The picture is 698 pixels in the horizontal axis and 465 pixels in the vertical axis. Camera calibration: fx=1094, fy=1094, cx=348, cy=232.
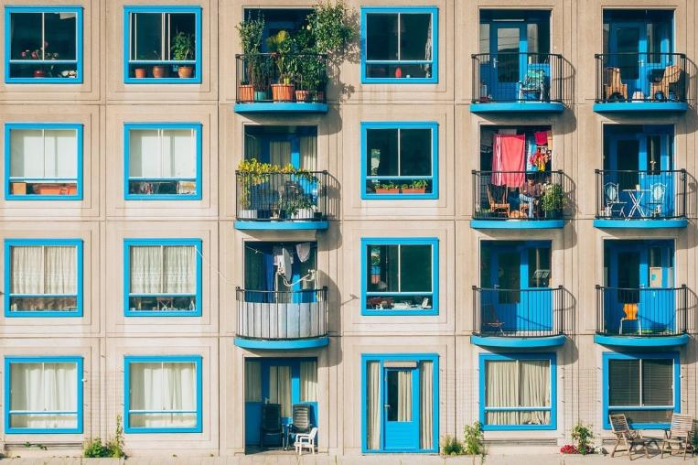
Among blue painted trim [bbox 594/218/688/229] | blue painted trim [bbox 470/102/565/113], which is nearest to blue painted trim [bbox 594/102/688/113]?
blue painted trim [bbox 470/102/565/113]

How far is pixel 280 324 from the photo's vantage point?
27.0m

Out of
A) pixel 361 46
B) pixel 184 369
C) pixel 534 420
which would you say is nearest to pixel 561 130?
pixel 361 46

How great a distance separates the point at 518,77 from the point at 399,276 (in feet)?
19.8

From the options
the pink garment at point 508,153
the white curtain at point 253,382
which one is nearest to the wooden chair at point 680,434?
the pink garment at point 508,153

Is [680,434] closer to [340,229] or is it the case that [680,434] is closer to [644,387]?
[644,387]

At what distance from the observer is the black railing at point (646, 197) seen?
1097 inches

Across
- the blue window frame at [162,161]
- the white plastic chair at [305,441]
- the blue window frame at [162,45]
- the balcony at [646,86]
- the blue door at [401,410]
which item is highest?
the blue window frame at [162,45]

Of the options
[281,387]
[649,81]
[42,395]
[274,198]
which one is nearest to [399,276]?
[274,198]

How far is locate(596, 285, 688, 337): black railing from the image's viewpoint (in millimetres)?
27797

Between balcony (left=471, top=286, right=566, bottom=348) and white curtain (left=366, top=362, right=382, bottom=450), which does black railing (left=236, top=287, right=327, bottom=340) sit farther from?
balcony (left=471, top=286, right=566, bottom=348)

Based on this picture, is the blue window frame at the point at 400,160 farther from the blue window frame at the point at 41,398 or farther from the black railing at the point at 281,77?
the blue window frame at the point at 41,398

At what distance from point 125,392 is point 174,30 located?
30.3 feet

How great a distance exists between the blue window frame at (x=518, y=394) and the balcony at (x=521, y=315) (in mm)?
651

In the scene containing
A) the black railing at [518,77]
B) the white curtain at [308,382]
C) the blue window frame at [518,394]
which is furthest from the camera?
the white curtain at [308,382]
